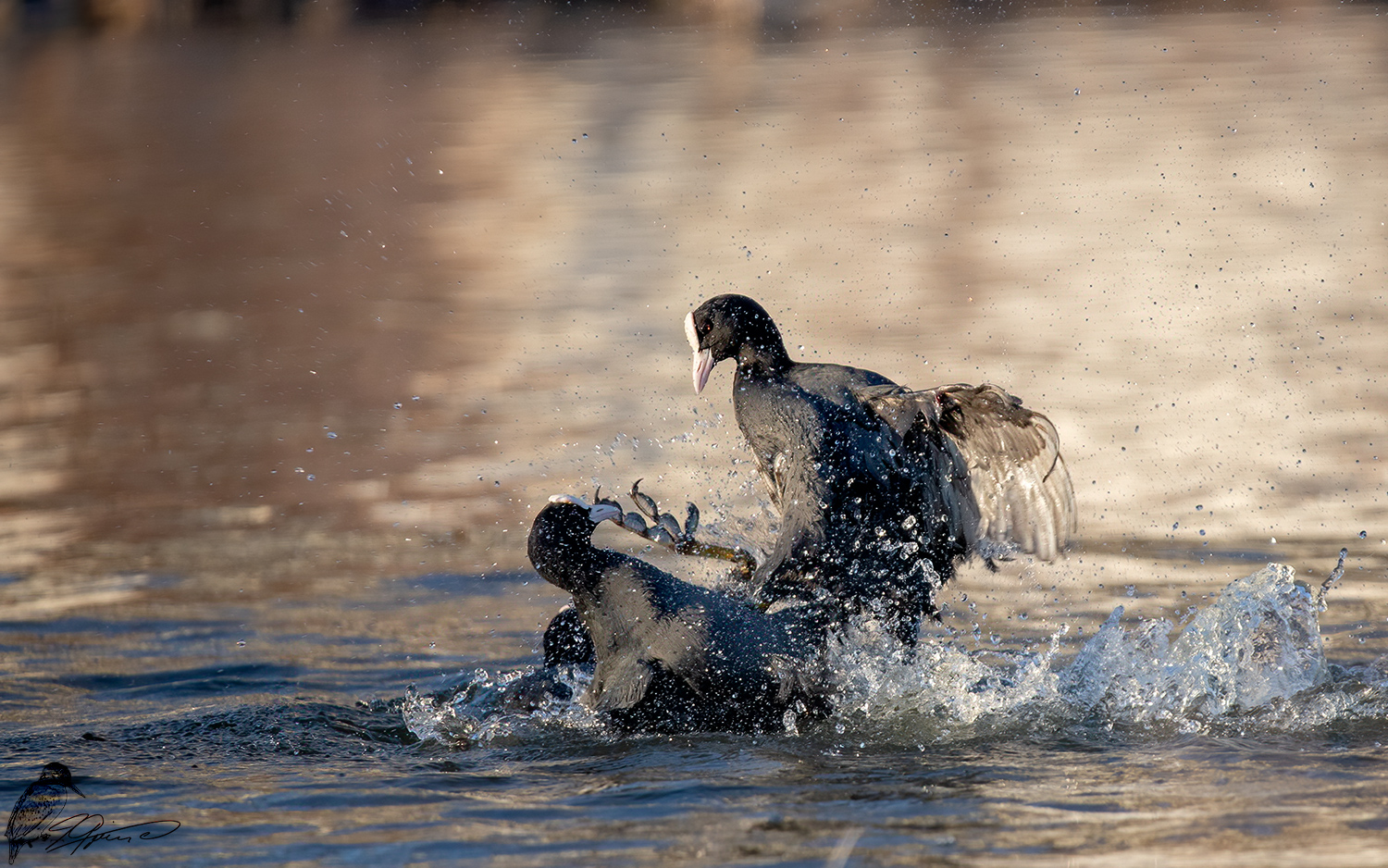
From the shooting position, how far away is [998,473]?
446 centimetres

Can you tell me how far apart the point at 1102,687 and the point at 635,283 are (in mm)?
5778

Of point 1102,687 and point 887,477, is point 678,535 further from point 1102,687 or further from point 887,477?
point 1102,687

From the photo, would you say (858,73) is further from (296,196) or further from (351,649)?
(351,649)

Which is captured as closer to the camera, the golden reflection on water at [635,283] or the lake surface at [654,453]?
the lake surface at [654,453]

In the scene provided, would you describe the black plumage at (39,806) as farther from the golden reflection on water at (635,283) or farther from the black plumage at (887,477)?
the golden reflection on water at (635,283)

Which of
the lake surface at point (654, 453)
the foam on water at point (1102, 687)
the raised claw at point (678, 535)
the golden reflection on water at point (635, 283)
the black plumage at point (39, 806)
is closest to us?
the black plumage at point (39, 806)

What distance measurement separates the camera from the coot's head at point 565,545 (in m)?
4.14

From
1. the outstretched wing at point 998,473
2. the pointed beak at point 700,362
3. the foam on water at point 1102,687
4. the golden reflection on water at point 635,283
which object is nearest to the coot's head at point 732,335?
the pointed beak at point 700,362

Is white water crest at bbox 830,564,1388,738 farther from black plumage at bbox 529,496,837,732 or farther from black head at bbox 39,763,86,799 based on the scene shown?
black head at bbox 39,763,86,799

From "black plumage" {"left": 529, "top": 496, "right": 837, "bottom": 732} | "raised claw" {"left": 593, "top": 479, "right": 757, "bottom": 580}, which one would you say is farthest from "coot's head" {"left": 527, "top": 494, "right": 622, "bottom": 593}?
"raised claw" {"left": 593, "top": 479, "right": 757, "bottom": 580}

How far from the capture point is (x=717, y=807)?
3480mm

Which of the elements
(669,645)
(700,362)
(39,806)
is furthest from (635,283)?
(39,806)

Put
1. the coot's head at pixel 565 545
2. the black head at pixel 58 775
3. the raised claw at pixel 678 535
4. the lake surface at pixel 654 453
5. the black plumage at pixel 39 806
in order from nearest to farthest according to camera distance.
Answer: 1. the black plumage at pixel 39 806
2. the lake surface at pixel 654 453
3. the black head at pixel 58 775
4. the coot's head at pixel 565 545
5. the raised claw at pixel 678 535

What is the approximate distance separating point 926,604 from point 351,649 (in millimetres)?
1548
